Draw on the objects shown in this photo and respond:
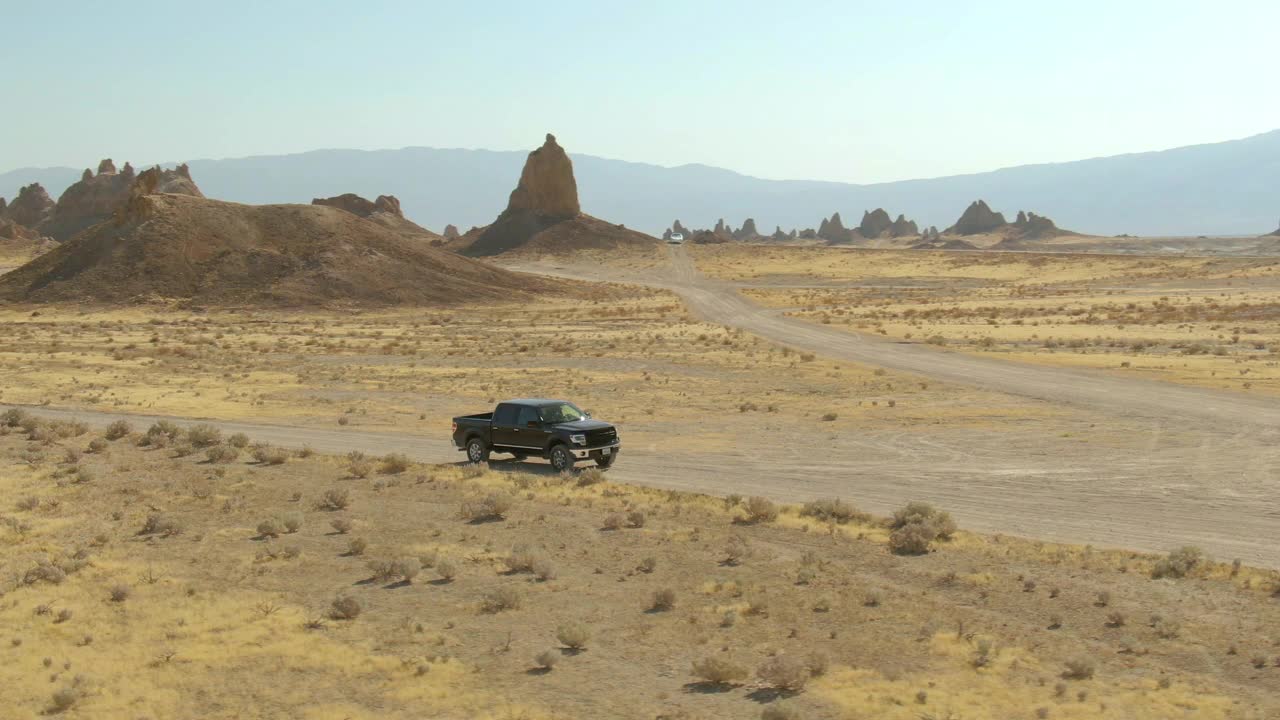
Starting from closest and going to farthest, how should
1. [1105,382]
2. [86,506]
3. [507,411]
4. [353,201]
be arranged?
[86,506] < [507,411] < [1105,382] < [353,201]

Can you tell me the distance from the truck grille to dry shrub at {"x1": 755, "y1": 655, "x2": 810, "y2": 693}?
12414mm

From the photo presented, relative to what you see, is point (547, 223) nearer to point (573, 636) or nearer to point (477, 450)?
point (477, 450)

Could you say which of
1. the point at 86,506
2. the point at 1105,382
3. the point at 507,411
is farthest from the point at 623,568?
the point at 1105,382

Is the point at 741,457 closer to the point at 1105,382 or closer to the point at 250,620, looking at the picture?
the point at 250,620

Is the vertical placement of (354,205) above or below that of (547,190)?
below

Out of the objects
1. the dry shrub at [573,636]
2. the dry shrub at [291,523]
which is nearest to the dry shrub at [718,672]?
the dry shrub at [573,636]

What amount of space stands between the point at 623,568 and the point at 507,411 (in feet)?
30.8

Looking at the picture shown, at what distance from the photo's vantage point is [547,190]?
15788 centimetres

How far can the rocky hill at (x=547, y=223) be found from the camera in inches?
5984

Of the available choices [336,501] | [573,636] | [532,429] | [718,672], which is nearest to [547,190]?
[532,429]

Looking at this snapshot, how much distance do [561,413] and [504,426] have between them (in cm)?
139

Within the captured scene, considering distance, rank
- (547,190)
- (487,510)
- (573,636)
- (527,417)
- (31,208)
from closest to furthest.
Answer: (573,636) < (487,510) < (527,417) < (547,190) < (31,208)

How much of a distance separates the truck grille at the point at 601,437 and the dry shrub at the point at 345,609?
33.0 feet

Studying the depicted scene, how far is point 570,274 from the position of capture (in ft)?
434
